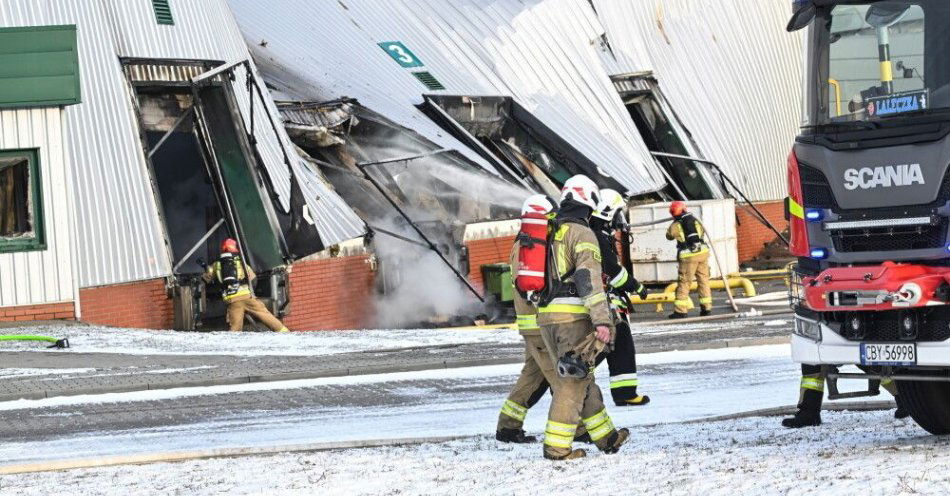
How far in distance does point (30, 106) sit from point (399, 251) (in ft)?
23.9

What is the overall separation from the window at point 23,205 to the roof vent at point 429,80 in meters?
11.2

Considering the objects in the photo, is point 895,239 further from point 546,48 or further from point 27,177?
point 546,48

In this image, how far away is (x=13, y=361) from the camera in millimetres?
16422

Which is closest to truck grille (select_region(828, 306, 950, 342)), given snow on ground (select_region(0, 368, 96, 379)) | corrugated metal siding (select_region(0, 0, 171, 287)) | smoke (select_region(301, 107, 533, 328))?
snow on ground (select_region(0, 368, 96, 379))

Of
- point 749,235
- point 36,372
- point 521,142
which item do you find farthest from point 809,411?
point 749,235

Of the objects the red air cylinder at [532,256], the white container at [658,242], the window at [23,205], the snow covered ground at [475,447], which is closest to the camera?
the snow covered ground at [475,447]

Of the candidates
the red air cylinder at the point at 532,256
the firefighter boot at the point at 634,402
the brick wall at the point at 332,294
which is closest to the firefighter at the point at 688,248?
the brick wall at the point at 332,294

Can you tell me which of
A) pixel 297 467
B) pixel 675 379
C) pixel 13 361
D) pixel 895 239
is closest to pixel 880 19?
pixel 895 239

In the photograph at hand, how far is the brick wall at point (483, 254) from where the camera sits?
2600cm

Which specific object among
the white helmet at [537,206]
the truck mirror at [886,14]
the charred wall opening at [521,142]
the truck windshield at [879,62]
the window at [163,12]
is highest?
the window at [163,12]

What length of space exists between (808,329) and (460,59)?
855 inches

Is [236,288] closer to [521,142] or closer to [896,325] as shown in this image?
[521,142]

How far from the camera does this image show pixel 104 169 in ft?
68.6

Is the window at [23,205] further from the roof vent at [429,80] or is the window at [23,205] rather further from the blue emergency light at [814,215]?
the blue emergency light at [814,215]
